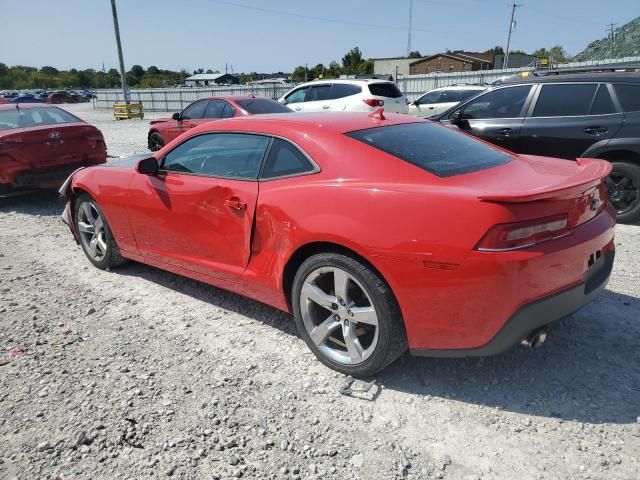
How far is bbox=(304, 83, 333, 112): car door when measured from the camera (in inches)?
499

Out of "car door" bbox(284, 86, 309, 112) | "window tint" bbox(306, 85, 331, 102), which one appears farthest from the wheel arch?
"car door" bbox(284, 86, 309, 112)

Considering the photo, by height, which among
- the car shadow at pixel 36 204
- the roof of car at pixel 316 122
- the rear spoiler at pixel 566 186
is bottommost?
the car shadow at pixel 36 204

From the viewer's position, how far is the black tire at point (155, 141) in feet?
39.3

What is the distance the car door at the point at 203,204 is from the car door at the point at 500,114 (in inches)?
136

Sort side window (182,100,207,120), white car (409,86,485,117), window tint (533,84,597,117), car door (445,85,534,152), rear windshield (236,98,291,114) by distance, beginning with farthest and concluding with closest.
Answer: white car (409,86,485,117), side window (182,100,207,120), rear windshield (236,98,291,114), car door (445,85,534,152), window tint (533,84,597,117)

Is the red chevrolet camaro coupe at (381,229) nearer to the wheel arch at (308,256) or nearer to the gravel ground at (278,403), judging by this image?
the wheel arch at (308,256)

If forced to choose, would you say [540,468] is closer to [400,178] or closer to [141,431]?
[400,178]

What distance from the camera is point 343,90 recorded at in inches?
501

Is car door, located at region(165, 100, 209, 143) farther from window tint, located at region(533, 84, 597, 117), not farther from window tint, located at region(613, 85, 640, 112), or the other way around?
window tint, located at region(613, 85, 640, 112)

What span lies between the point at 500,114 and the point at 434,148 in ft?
12.9

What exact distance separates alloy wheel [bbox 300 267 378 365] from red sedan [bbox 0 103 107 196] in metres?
5.69

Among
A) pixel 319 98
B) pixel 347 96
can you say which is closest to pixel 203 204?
pixel 347 96

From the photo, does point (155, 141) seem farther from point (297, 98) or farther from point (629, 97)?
point (629, 97)

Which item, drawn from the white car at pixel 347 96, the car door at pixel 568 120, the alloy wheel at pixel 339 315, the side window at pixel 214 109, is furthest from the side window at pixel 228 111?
the alloy wheel at pixel 339 315
